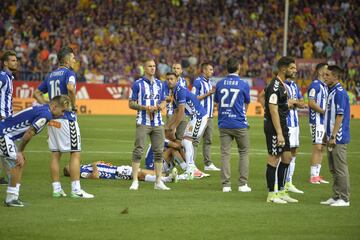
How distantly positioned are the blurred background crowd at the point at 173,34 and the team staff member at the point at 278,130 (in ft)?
92.5

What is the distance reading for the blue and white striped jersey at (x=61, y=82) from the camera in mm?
13805

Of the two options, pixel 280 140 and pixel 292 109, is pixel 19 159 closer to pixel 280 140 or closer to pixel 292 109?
pixel 280 140

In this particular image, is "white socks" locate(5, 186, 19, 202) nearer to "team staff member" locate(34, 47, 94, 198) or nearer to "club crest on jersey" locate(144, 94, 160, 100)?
"team staff member" locate(34, 47, 94, 198)

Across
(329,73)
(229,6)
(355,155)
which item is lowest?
(355,155)

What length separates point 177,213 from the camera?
1214 cm

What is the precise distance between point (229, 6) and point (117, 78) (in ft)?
35.7

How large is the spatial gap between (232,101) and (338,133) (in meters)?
2.60

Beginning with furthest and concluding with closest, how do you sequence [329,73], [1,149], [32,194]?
[32,194]
[329,73]
[1,149]

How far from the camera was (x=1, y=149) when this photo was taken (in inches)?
491

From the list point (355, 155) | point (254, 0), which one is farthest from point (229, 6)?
point (355, 155)

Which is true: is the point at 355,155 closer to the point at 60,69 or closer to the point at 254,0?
the point at 60,69

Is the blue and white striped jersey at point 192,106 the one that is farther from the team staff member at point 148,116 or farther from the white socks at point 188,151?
the team staff member at point 148,116

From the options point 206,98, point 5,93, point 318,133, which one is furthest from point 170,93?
point 5,93

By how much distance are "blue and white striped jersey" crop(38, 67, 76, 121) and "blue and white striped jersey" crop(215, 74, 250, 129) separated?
2.86 metres
